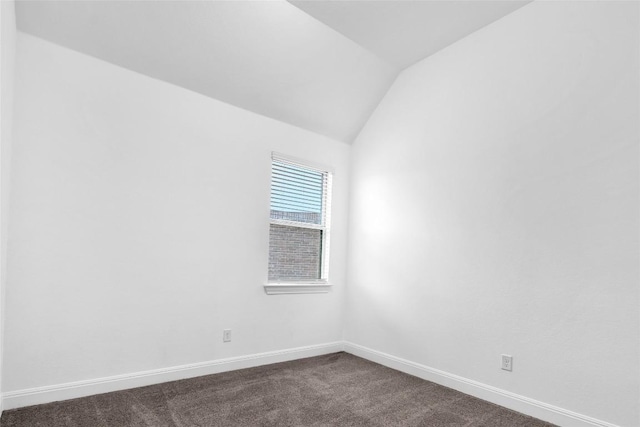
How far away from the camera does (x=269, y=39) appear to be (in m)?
3.08

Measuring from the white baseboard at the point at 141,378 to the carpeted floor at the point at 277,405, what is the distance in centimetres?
6

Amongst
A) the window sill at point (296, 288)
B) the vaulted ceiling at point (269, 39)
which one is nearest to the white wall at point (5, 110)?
the vaulted ceiling at point (269, 39)

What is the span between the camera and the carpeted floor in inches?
93.5

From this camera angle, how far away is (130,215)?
2.88 m

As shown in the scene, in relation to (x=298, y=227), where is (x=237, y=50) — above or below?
above

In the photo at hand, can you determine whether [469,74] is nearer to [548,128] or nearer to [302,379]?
[548,128]

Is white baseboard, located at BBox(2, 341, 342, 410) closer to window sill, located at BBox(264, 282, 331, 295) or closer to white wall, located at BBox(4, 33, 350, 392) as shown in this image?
white wall, located at BBox(4, 33, 350, 392)

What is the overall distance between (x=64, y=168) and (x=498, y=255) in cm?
327

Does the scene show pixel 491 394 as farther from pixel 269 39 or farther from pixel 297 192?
pixel 269 39

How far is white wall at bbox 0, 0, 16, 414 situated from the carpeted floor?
1.94 feet

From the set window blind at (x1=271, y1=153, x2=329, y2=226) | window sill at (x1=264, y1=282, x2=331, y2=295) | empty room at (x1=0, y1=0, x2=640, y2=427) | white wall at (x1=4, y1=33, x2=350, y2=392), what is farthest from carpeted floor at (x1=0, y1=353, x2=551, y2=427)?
window blind at (x1=271, y1=153, x2=329, y2=226)

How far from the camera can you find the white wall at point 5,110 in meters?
1.98

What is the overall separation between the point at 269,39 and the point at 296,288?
2354mm

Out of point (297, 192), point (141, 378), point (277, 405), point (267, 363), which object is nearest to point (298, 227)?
point (297, 192)
